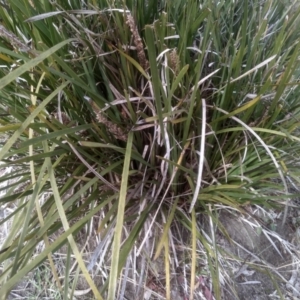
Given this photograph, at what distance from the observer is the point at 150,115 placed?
0.58m

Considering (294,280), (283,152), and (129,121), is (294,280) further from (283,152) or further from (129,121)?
(129,121)

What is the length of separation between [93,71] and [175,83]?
0.15m

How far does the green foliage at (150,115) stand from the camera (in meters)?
0.50

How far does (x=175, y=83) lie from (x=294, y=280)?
47cm

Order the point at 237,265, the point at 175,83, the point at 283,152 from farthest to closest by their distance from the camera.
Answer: the point at 237,265 < the point at 283,152 < the point at 175,83

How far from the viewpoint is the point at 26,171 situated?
0.64 meters

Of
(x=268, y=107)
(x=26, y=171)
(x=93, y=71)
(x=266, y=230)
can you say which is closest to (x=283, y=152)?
(x=268, y=107)

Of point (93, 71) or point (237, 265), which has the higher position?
point (93, 71)

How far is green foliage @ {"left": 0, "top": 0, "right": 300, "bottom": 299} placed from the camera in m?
0.50

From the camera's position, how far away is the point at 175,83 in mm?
458

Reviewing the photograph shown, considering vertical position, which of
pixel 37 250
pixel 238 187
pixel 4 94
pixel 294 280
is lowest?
pixel 294 280

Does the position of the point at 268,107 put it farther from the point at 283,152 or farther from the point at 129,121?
the point at 129,121

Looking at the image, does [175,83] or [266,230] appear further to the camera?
[266,230]

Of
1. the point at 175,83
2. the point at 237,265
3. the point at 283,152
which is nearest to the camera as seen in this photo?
the point at 175,83
